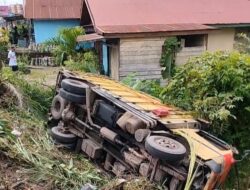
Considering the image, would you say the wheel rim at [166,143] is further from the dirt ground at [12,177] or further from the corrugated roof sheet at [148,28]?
the corrugated roof sheet at [148,28]

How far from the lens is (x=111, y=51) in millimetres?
14703

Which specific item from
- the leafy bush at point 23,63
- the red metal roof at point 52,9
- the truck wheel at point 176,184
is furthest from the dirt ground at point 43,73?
the truck wheel at point 176,184

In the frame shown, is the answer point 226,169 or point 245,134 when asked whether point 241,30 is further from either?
point 226,169

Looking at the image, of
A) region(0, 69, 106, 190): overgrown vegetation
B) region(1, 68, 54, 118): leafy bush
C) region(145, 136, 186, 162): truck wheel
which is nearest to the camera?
region(145, 136, 186, 162): truck wheel

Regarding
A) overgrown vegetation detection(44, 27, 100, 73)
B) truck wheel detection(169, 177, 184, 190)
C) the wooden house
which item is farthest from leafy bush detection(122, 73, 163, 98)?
truck wheel detection(169, 177, 184, 190)

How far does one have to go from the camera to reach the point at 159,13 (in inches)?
603

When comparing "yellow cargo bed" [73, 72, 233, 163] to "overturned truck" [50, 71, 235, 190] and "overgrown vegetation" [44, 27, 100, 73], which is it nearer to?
"overturned truck" [50, 71, 235, 190]

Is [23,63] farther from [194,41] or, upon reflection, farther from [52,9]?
[194,41]

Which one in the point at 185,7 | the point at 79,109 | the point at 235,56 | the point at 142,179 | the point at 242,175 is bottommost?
the point at 242,175

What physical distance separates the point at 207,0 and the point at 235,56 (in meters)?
10.1

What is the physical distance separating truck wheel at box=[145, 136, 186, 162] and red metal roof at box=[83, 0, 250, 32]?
25.6 ft

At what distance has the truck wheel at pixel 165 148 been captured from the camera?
561cm

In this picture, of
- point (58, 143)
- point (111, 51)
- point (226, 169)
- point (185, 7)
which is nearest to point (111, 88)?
point (58, 143)

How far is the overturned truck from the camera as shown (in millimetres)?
5625
